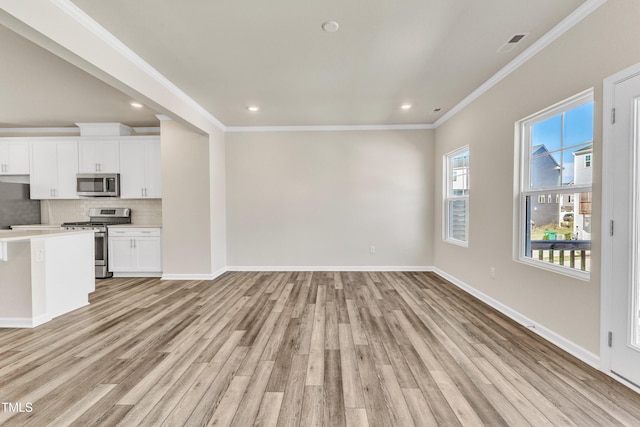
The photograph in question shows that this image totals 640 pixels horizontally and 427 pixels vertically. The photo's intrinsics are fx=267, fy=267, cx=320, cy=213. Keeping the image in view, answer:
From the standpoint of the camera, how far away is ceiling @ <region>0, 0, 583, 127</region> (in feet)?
6.85

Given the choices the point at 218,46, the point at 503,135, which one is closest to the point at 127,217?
the point at 218,46

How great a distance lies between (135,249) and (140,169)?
1.48m

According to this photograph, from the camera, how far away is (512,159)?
9.72 feet

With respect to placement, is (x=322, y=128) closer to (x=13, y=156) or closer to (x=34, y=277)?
(x=34, y=277)

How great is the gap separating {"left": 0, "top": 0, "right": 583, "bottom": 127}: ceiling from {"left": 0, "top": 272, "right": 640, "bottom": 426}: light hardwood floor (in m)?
2.75

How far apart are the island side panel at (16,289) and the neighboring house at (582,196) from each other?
521 centimetres

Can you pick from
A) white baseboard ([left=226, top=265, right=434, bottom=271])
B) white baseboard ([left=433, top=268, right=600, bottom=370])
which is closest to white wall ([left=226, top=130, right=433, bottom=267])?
white baseboard ([left=226, top=265, right=434, bottom=271])

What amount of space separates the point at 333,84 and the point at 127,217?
183 inches

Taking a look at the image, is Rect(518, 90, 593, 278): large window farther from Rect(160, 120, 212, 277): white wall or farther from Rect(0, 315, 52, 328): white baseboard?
Rect(0, 315, 52, 328): white baseboard

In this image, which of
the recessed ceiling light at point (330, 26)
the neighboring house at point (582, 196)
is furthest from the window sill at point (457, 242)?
the recessed ceiling light at point (330, 26)

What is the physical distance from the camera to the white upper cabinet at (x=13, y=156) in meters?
4.93

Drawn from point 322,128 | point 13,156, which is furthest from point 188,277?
point 13,156

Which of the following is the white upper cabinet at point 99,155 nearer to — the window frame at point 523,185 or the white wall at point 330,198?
the white wall at point 330,198

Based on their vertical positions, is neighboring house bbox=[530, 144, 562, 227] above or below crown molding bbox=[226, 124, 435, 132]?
below
